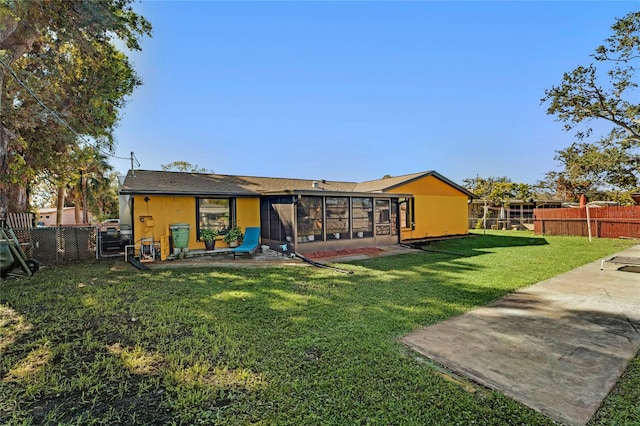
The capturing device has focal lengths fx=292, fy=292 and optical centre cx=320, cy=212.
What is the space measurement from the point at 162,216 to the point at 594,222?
22.0m

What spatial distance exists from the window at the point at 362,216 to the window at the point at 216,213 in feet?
16.1

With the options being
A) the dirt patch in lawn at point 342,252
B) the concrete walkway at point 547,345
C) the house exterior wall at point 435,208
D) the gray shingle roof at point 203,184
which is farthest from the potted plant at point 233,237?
the concrete walkway at point 547,345

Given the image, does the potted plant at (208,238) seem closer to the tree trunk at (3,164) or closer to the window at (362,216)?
the window at (362,216)

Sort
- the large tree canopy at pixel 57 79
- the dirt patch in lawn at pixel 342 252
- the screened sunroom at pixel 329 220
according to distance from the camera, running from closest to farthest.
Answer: the large tree canopy at pixel 57 79
the dirt patch in lawn at pixel 342 252
the screened sunroom at pixel 329 220

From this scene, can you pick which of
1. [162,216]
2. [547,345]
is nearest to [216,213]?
[162,216]

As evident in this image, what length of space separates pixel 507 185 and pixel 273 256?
25191 mm

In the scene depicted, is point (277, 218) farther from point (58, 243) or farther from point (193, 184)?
point (58, 243)

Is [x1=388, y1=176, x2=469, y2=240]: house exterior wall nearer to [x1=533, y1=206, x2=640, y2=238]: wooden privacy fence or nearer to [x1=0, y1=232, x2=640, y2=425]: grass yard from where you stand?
[x1=533, y1=206, x2=640, y2=238]: wooden privacy fence

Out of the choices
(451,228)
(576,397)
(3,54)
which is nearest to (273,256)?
(576,397)

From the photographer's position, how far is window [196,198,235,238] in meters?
11.2

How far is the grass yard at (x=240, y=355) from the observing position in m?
2.40

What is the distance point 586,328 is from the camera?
13.4 feet

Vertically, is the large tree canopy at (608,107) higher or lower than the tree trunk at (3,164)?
higher

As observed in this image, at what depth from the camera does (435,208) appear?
640 inches
